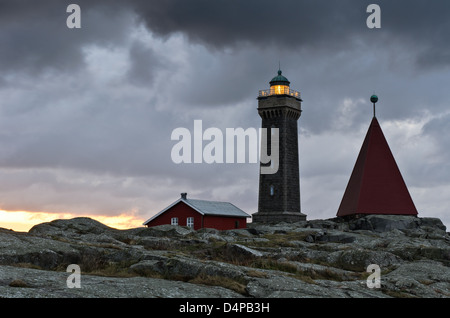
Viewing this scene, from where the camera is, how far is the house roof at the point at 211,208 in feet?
168

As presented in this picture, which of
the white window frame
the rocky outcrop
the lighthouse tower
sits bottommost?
the rocky outcrop

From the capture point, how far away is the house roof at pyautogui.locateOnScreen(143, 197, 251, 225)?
51275mm

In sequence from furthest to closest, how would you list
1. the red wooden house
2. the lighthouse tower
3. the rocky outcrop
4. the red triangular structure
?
the lighthouse tower
the red wooden house
the red triangular structure
the rocky outcrop

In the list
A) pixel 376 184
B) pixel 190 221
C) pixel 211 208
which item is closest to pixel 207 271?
pixel 190 221

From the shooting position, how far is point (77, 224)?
39.8 meters

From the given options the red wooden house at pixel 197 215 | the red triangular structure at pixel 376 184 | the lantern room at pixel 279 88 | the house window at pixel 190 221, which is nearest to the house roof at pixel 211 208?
the red wooden house at pixel 197 215

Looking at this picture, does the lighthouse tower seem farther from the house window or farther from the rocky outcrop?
the rocky outcrop

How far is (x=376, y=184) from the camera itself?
50.8 meters

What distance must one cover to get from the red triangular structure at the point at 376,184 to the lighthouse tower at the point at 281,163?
9.62 metres

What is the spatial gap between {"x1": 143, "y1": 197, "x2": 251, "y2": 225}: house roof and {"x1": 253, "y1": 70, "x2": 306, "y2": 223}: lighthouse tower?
7.51m

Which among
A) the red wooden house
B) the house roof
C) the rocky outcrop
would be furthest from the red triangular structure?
the rocky outcrop

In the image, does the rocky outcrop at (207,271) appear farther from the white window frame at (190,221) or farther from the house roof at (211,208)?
the house roof at (211,208)
